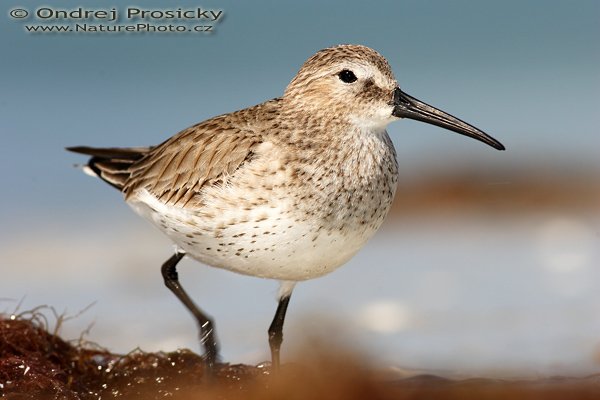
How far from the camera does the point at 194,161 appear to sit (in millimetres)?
7238

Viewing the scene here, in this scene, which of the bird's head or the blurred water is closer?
the bird's head

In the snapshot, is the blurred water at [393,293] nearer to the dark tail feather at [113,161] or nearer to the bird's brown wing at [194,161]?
the bird's brown wing at [194,161]

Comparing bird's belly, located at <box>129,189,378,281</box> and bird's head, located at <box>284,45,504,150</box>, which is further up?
bird's head, located at <box>284,45,504,150</box>

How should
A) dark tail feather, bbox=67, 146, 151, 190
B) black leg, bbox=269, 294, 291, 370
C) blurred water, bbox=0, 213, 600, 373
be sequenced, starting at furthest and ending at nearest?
blurred water, bbox=0, 213, 600, 373 → dark tail feather, bbox=67, 146, 151, 190 → black leg, bbox=269, 294, 291, 370

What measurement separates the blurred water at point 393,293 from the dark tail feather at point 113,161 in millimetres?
1461

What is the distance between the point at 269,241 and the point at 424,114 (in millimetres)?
1387

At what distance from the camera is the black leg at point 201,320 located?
739 centimetres

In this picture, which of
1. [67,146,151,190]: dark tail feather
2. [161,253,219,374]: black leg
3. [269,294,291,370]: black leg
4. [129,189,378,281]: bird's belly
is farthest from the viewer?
[67,146,151,190]: dark tail feather

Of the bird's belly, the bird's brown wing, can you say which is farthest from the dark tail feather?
the bird's belly

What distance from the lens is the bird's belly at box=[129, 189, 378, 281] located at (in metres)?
6.48

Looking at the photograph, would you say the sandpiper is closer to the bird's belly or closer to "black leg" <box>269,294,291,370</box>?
the bird's belly

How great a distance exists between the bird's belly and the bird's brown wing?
0.22m

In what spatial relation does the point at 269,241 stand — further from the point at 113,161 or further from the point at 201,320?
the point at 113,161

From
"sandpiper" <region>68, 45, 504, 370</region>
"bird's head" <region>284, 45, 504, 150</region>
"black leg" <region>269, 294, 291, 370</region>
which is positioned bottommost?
"black leg" <region>269, 294, 291, 370</region>
